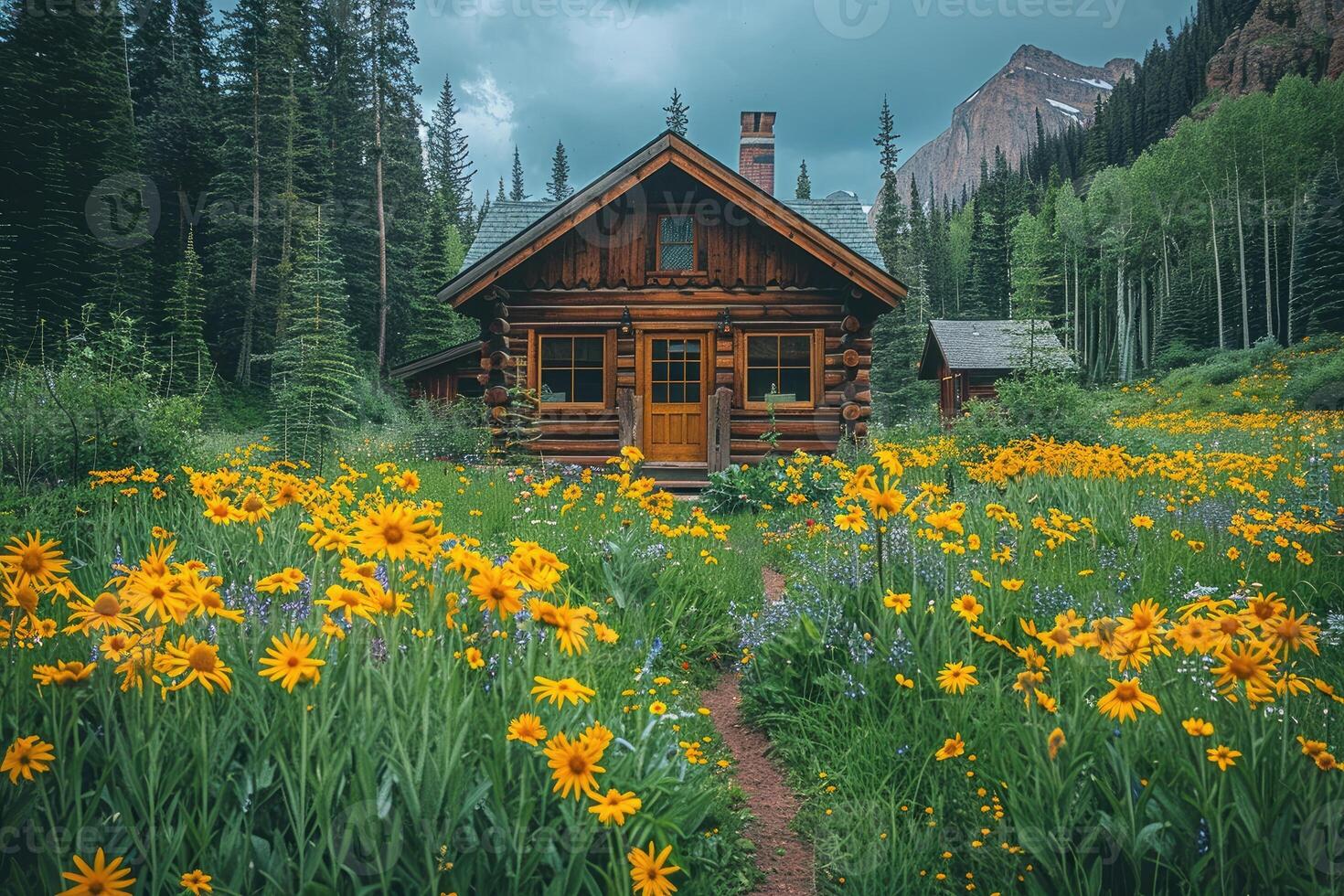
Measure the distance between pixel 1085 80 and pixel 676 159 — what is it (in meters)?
246

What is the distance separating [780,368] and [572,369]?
3700 mm

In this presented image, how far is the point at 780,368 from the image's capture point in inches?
466

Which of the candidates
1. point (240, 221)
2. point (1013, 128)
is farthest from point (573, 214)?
point (1013, 128)

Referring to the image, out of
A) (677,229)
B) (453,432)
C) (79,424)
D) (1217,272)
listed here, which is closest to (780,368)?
(677,229)

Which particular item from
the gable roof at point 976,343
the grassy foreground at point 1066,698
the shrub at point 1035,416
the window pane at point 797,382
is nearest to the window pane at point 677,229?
the window pane at point 797,382

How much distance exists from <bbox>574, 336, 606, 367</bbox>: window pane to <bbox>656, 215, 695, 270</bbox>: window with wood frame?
5.60ft

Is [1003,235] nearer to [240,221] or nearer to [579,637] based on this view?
[240,221]

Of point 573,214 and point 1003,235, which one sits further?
point 1003,235

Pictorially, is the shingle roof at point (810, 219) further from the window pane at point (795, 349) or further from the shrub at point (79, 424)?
the shrub at point (79, 424)

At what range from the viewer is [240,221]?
26.0 m

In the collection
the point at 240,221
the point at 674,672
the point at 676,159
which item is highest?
the point at 240,221

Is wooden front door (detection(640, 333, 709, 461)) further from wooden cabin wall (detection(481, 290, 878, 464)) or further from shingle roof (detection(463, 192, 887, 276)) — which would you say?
shingle roof (detection(463, 192, 887, 276))

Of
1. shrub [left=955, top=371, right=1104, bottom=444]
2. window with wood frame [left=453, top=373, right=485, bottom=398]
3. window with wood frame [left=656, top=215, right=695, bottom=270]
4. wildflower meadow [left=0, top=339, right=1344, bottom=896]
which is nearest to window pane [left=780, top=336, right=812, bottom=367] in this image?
window with wood frame [left=656, top=215, right=695, bottom=270]

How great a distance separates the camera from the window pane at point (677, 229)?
1162cm
